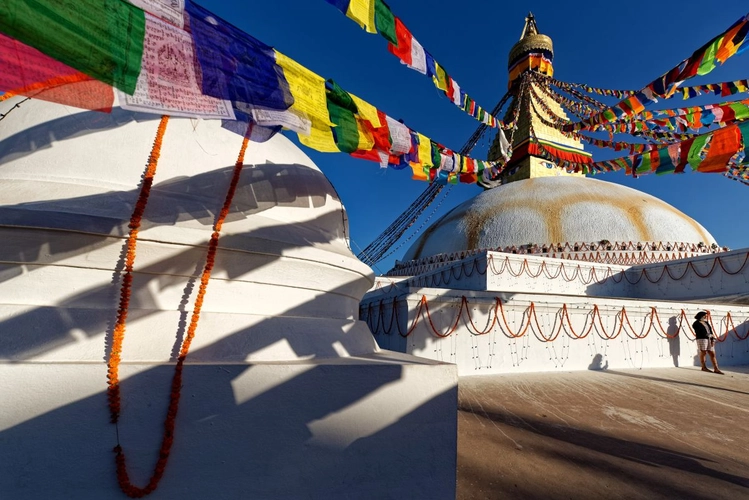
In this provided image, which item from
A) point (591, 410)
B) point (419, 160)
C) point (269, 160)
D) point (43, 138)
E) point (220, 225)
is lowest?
point (591, 410)

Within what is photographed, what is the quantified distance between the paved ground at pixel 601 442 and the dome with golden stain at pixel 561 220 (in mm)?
9877

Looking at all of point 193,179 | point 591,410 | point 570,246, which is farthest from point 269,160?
point 570,246

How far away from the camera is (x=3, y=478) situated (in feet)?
4.38

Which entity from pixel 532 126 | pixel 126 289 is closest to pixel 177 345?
pixel 126 289

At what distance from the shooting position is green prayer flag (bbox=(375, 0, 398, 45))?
301 cm

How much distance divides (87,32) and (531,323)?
7084mm

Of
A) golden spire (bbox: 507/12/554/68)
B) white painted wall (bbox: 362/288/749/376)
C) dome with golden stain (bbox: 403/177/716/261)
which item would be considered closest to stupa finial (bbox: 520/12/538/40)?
golden spire (bbox: 507/12/554/68)

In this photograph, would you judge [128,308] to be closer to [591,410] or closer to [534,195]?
[591,410]

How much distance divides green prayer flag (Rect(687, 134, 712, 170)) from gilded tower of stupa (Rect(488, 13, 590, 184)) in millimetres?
→ 16150

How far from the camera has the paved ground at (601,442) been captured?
2.26 m

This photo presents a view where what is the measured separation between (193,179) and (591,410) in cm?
437

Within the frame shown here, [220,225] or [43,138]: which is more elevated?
[43,138]

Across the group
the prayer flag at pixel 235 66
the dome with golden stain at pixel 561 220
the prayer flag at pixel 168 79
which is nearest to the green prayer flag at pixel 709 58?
the prayer flag at pixel 235 66

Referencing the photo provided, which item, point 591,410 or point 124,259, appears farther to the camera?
point 591,410
